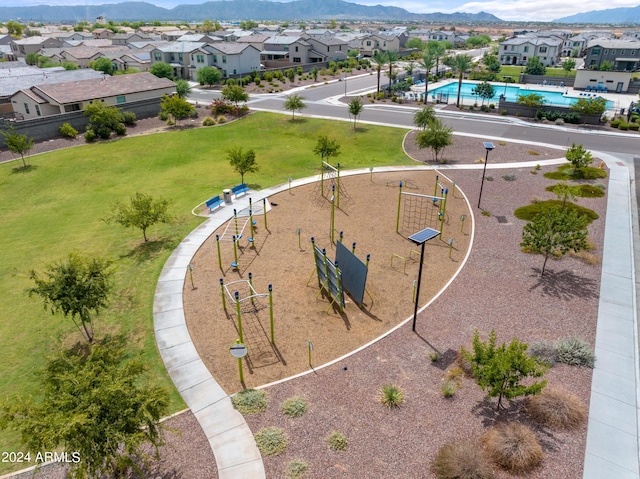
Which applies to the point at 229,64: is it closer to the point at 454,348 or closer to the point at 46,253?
the point at 46,253

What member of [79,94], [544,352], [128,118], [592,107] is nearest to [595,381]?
[544,352]

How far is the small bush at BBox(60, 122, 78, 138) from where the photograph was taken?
151 ft

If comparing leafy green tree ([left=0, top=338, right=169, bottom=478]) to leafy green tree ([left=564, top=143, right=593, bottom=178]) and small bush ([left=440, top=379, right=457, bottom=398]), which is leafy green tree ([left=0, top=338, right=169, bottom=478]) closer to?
small bush ([left=440, top=379, right=457, bottom=398])

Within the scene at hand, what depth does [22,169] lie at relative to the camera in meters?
38.5

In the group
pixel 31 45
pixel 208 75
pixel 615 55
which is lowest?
pixel 208 75

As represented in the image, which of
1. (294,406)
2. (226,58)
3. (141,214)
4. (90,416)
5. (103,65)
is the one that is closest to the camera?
(90,416)

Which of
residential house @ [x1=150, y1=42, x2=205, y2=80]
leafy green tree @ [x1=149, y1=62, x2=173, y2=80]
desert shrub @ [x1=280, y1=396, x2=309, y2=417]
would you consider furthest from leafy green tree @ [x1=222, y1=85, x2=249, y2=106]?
desert shrub @ [x1=280, y1=396, x2=309, y2=417]

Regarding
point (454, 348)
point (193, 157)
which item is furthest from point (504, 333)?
point (193, 157)

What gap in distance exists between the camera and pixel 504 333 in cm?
1709

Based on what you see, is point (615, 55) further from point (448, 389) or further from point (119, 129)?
point (448, 389)

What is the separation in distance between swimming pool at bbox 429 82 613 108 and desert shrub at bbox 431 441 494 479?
63338mm

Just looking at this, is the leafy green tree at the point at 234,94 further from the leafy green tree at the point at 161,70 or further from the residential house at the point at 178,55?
the residential house at the point at 178,55

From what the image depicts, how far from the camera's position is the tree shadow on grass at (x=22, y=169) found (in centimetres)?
3778

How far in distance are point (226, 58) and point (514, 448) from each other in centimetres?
8283
